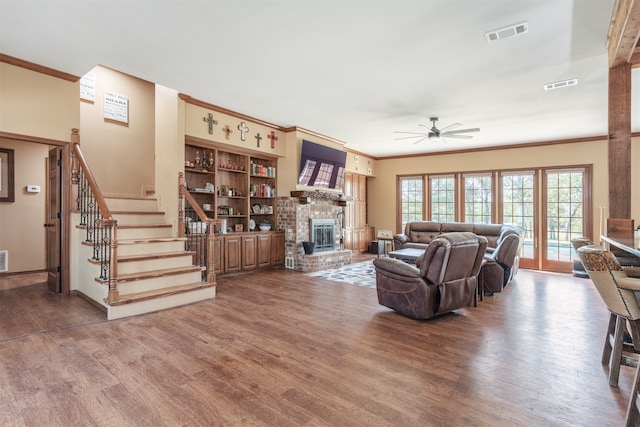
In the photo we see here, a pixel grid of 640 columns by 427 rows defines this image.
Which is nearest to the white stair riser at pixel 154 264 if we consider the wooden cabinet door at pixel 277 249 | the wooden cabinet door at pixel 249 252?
the wooden cabinet door at pixel 249 252

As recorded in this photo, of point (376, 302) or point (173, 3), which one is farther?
point (376, 302)

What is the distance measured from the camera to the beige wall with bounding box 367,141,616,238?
277 inches

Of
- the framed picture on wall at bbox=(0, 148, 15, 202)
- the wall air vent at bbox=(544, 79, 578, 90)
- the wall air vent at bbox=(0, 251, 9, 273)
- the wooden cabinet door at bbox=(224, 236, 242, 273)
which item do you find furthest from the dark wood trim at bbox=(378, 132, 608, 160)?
the wall air vent at bbox=(0, 251, 9, 273)

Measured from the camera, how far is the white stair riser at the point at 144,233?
469 centimetres

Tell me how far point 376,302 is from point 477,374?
197 centimetres

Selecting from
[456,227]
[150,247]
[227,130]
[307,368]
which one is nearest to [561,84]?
[456,227]

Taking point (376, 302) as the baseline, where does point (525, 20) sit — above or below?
above

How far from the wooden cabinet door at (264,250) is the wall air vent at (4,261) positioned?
14.6 ft

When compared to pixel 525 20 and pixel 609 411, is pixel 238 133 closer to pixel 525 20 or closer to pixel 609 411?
pixel 525 20

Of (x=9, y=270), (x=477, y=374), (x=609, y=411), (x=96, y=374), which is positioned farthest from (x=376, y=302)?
(x=9, y=270)

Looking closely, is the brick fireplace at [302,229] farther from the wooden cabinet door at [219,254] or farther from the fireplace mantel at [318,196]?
the wooden cabinet door at [219,254]

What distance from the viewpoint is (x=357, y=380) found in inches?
92.2

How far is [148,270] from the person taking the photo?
4.23 meters

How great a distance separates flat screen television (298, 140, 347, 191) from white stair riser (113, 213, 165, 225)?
9.30ft
